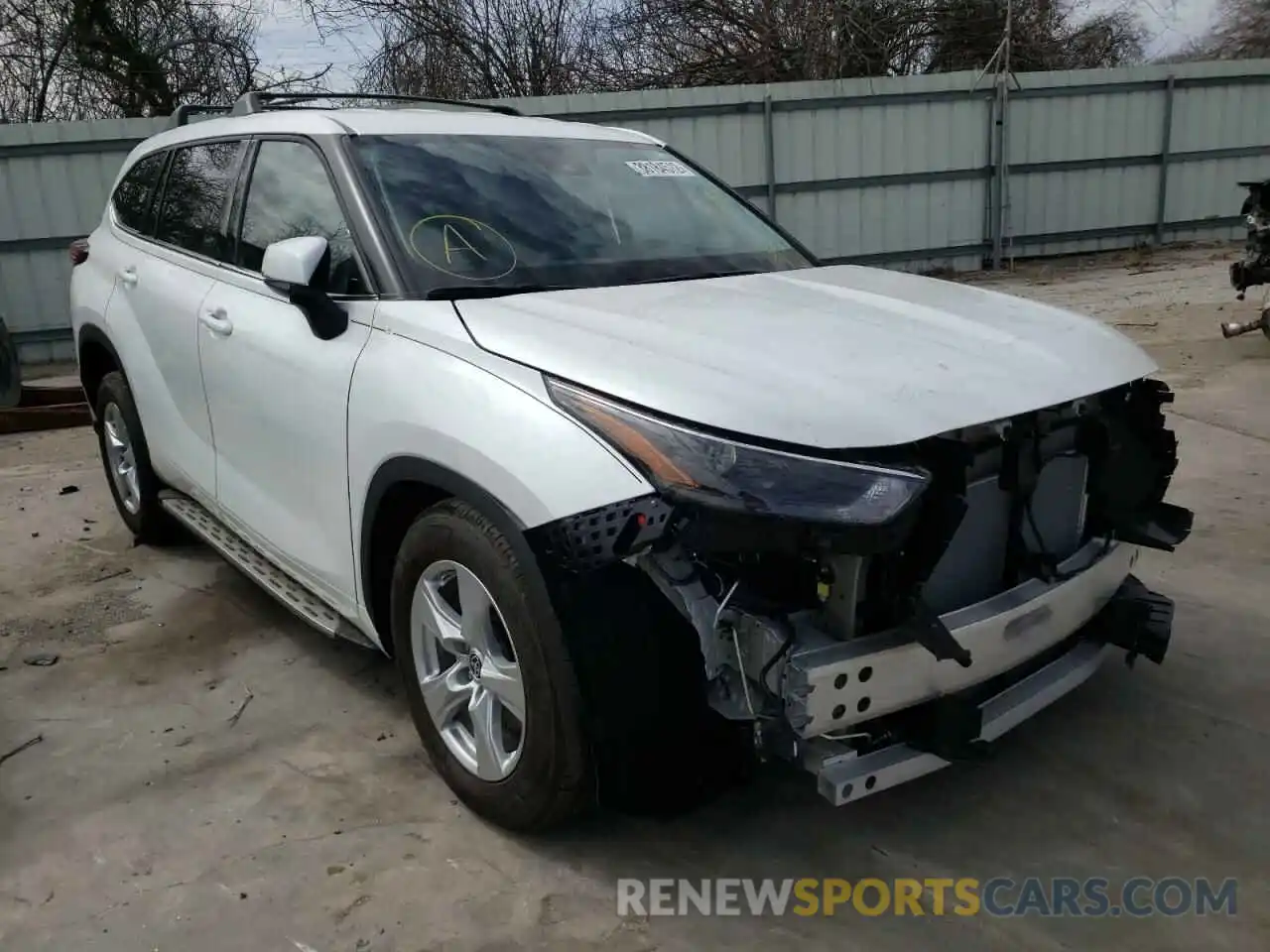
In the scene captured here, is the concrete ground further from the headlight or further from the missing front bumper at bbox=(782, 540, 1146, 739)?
the headlight

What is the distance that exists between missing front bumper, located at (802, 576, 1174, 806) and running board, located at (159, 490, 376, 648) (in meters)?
1.46

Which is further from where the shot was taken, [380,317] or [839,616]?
[380,317]

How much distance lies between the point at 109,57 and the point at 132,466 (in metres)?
13.2

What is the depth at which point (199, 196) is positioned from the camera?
13.5ft

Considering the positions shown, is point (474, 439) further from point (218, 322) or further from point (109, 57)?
point (109, 57)

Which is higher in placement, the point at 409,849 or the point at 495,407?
the point at 495,407

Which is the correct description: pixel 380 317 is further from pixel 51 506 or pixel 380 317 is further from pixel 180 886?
pixel 51 506

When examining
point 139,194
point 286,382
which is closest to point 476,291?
point 286,382

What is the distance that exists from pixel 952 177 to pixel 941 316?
11652mm

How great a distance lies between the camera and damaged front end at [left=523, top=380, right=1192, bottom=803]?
2.10 m

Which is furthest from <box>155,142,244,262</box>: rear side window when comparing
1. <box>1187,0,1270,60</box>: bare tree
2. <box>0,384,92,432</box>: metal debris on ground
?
<box>1187,0,1270,60</box>: bare tree

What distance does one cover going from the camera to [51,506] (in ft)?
19.0

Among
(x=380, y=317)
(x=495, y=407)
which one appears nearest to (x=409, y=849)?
(x=495, y=407)

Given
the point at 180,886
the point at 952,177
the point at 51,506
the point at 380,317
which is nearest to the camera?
the point at 180,886
